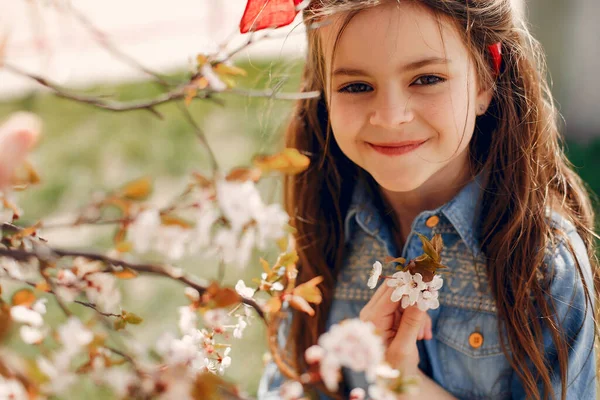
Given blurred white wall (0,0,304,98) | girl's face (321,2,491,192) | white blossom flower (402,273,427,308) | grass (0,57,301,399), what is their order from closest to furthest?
white blossom flower (402,273,427,308) → girl's face (321,2,491,192) → grass (0,57,301,399) → blurred white wall (0,0,304,98)

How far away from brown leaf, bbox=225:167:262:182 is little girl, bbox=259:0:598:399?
52 centimetres

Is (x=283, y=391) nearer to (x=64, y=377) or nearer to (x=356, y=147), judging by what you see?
(x=64, y=377)

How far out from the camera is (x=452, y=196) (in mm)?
1327

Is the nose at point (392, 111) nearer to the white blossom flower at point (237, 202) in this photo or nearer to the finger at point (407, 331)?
the finger at point (407, 331)

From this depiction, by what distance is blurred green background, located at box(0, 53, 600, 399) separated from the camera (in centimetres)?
217

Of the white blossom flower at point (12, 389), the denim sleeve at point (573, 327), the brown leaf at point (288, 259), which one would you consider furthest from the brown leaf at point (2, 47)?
the denim sleeve at point (573, 327)

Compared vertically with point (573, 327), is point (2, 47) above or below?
above

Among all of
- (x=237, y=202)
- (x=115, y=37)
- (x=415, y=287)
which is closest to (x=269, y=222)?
(x=237, y=202)

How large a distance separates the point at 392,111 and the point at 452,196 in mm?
298

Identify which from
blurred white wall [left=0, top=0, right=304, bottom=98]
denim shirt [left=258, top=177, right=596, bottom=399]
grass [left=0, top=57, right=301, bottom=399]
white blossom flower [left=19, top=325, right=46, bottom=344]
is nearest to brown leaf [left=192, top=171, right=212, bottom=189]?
white blossom flower [left=19, top=325, right=46, bottom=344]

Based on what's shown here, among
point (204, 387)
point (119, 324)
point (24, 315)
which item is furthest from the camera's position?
point (119, 324)

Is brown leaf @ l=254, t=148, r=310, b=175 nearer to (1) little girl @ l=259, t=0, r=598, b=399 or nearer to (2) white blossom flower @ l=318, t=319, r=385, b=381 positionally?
(2) white blossom flower @ l=318, t=319, r=385, b=381

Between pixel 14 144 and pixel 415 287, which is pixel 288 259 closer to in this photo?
pixel 415 287

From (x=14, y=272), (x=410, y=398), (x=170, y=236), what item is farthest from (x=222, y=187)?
(x=410, y=398)
